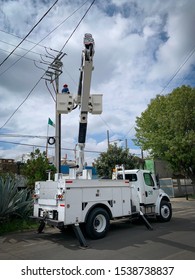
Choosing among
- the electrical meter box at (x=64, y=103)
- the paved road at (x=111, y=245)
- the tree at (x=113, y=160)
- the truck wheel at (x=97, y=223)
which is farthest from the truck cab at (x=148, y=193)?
the tree at (x=113, y=160)

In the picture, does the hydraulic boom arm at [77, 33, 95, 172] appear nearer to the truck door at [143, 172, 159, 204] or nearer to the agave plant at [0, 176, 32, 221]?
the truck door at [143, 172, 159, 204]

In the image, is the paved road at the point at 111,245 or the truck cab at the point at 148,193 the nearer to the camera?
the paved road at the point at 111,245

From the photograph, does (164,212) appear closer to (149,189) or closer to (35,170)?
(149,189)

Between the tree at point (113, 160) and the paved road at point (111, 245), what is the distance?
10604 mm

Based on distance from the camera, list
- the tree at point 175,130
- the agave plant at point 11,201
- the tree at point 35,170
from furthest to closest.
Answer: the tree at point 175,130, the tree at point 35,170, the agave plant at point 11,201

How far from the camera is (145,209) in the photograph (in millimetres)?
10789

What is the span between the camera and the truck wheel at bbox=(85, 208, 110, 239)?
8125mm

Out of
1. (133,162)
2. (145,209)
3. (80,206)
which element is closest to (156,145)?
(133,162)

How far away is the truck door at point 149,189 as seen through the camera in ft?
36.1

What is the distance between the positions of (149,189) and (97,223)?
3.46m

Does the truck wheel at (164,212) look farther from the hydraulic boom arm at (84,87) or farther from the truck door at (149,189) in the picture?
the hydraulic boom arm at (84,87)

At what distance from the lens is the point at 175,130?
76.2 ft

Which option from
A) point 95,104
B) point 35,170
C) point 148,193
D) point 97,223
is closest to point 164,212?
point 148,193
